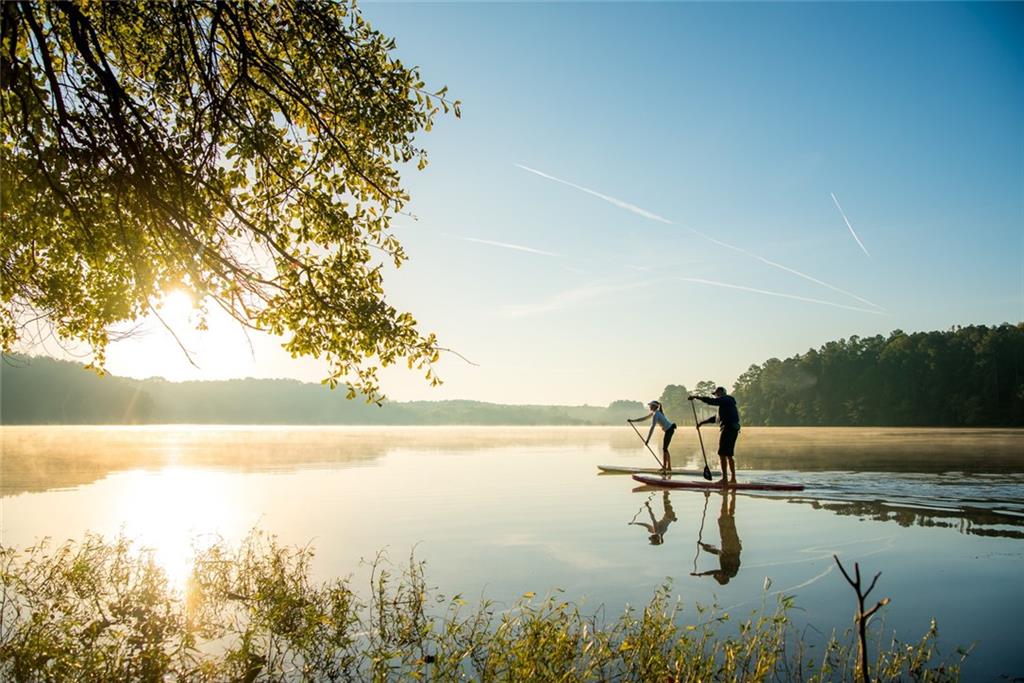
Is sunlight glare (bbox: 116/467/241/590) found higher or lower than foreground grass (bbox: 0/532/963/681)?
lower

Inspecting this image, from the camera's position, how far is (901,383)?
137750 mm

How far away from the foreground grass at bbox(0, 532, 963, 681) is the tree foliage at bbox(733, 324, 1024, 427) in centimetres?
13768

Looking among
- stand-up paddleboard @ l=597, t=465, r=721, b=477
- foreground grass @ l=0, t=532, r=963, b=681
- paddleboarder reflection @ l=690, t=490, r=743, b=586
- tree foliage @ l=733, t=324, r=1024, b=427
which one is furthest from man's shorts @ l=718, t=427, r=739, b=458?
tree foliage @ l=733, t=324, r=1024, b=427

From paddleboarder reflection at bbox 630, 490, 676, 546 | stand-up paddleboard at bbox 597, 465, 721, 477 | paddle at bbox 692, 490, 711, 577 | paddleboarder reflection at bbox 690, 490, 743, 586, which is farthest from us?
stand-up paddleboard at bbox 597, 465, 721, 477

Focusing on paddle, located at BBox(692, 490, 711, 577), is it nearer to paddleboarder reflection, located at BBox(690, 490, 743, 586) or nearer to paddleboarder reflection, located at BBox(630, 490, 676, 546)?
paddleboarder reflection, located at BBox(690, 490, 743, 586)

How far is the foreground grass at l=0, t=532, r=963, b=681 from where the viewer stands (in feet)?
21.4

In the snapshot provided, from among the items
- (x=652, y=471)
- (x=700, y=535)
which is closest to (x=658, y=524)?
(x=700, y=535)

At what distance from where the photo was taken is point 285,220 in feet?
31.9

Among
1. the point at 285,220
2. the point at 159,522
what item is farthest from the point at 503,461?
the point at 285,220

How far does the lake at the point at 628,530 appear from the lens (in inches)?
376

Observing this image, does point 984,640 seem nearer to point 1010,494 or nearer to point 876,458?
point 1010,494

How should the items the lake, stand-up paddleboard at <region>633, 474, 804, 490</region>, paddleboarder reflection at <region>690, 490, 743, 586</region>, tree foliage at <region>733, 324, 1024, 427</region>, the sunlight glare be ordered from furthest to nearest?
tree foliage at <region>733, 324, 1024, 427</region> < stand-up paddleboard at <region>633, 474, 804, 490</region> < the sunlight glare < paddleboarder reflection at <region>690, 490, 743, 586</region> < the lake

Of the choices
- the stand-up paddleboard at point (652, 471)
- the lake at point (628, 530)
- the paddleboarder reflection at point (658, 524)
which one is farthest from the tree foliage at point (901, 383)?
the paddleboarder reflection at point (658, 524)

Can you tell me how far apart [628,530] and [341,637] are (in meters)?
8.43
